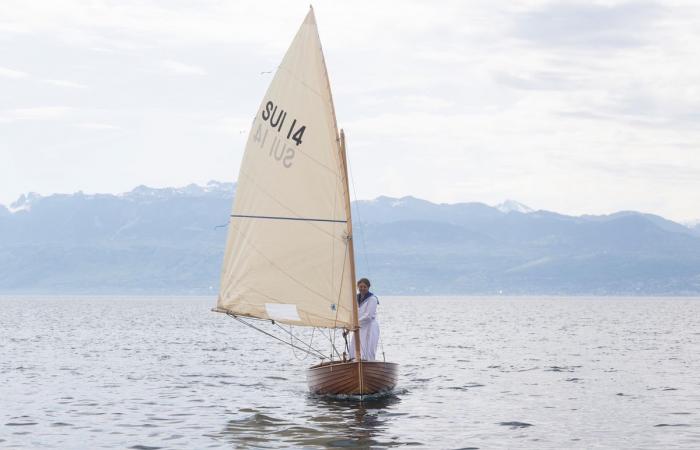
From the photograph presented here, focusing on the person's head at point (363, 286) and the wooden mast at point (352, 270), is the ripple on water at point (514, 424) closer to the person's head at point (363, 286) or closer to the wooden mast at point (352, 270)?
the wooden mast at point (352, 270)

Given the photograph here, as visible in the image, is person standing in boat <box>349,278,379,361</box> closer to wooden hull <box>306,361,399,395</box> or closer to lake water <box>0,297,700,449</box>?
wooden hull <box>306,361,399,395</box>

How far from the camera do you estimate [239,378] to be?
46438mm

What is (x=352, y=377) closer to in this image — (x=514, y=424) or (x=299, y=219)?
(x=299, y=219)

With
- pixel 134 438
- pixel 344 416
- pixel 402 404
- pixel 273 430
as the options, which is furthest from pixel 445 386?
pixel 134 438

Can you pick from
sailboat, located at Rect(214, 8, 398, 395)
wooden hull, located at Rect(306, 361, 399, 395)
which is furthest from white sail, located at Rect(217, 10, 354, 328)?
wooden hull, located at Rect(306, 361, 399, 395)

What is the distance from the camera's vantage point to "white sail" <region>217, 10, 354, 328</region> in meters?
32.2

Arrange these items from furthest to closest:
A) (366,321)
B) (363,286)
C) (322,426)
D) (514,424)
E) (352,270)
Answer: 1. (366,321)
2. (363,286)
3. (352,270)
4. (514,424)
5. (322,426)

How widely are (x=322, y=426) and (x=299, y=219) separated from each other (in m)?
6.95

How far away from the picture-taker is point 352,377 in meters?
33.7

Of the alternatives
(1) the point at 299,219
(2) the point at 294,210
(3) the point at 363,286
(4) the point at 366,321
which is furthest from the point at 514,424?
(2) the point at 294,210

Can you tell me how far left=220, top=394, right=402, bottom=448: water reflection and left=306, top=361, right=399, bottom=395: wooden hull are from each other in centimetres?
44

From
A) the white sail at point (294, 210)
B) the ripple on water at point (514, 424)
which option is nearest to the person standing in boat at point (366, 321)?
the white sail at point (294, 210)

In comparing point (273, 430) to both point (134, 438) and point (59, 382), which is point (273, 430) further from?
point (59, 382)

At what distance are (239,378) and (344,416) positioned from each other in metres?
15.8
